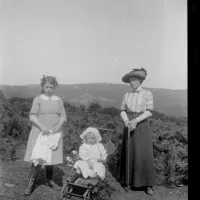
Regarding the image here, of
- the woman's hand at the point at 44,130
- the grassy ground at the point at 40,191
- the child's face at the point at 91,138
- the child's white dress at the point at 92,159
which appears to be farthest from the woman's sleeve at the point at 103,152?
the woman's hand at the point at 44,130

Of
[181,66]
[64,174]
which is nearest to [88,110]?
[64,174]

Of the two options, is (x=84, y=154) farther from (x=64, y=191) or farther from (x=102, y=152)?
(x=64, y=191)

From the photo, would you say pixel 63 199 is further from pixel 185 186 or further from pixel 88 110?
pixel 185 186

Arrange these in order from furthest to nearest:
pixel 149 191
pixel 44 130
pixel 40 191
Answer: pixel 149 191, pixel 40 191, pixel 44 130

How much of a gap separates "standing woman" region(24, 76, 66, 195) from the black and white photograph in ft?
0.04

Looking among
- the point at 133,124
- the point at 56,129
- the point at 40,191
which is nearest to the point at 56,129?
the point at 56,129

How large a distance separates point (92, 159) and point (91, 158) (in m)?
0.02

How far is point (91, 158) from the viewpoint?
3590mm

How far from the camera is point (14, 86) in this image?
376cm

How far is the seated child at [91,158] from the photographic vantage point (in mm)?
3545

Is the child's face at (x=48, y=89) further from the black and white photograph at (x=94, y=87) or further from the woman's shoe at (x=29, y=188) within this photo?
the woman's shoe at (x=29, y=188)

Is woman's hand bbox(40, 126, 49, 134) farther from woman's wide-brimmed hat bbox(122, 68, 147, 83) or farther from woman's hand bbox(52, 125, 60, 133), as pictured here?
woman's wide-brimmed hat bbox(122, 68, 147, 83)

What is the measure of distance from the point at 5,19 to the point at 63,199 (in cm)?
215

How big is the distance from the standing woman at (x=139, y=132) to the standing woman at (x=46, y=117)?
0.77 metres
